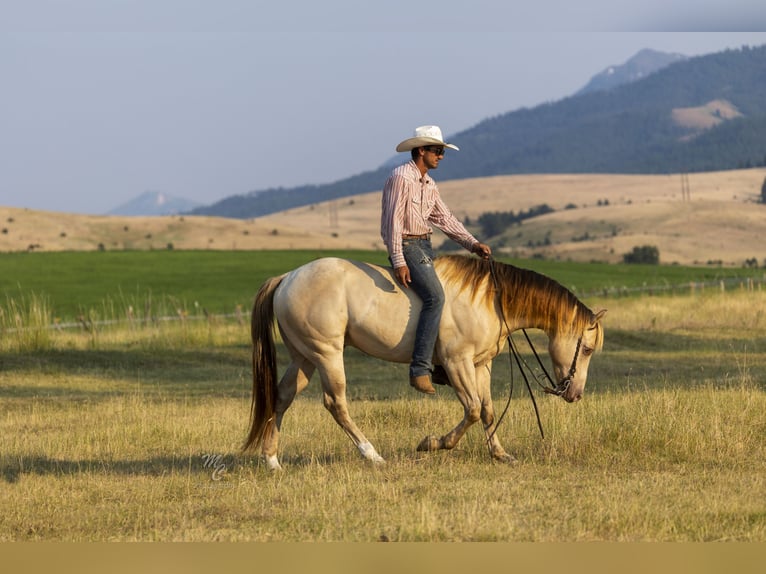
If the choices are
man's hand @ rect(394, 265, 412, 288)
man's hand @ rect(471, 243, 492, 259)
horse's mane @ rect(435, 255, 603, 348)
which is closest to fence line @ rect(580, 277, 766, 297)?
horse's mane @ rect(435, 255, 603, 348)

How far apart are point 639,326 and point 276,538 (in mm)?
24468

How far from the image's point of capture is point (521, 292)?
10.5 metres

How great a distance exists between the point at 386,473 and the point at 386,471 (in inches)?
3.7

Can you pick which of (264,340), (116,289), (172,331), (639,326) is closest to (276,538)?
(264,340)

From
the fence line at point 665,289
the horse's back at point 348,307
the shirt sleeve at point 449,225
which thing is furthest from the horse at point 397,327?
the fence line at point 665,289

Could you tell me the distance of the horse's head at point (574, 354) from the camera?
10.6m

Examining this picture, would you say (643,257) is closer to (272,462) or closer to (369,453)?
(369,453)

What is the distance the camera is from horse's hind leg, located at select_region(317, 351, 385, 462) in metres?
10.3

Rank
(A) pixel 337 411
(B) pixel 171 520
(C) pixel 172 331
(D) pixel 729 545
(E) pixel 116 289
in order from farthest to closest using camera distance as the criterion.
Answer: (E) pixel 116 289
(C) pixel 172 331
(A) pixel 337 411
(B) pixel 171 520
(D) pixel 729 545

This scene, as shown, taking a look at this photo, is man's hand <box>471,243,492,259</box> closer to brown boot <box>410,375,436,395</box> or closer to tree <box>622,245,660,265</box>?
brown boot <box>410,375,436,395</box>

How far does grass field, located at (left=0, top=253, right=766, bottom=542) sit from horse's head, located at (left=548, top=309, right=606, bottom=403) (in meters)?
0.50

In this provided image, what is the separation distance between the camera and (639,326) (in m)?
31.0

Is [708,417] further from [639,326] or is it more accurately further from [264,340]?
[639,326]

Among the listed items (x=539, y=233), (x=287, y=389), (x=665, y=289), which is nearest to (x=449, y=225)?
(x=287, y=389)
